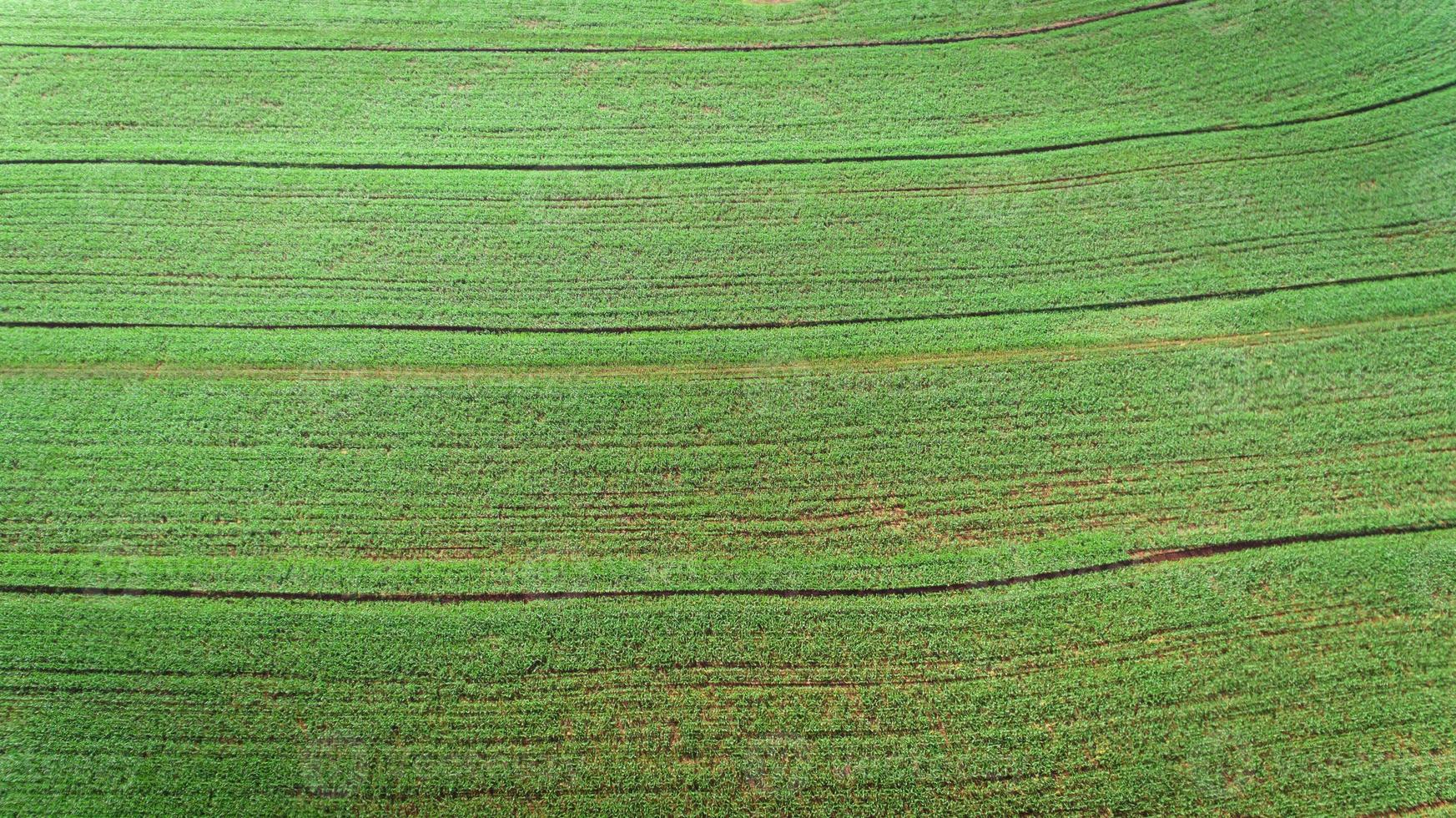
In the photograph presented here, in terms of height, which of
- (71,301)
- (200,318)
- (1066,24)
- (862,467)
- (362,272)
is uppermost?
(1066,24)

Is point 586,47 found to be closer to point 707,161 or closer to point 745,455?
point 707,161

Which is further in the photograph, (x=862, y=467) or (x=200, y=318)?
(x=200, y=318)

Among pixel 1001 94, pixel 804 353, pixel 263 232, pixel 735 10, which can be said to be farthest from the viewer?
pixel 735 10

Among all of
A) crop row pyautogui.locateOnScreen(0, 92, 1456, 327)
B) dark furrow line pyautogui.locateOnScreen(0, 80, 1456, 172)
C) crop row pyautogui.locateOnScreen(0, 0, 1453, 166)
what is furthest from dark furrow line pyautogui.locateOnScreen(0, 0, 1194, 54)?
crop row pyautogui.locateOnScreen(0, 92, 1456, 327)

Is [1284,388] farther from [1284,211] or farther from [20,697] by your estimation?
[20,697]

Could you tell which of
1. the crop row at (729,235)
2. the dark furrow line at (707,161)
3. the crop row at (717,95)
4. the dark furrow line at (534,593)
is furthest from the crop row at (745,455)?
the crop row at (717,95)

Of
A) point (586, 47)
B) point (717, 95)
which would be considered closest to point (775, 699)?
point (717, 95)

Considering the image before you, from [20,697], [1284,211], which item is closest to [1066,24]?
[1284,211]

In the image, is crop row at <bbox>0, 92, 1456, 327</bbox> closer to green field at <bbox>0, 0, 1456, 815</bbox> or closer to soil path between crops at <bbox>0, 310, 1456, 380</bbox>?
green field at <bbox>0, 0, 1456, 815</bbox>
